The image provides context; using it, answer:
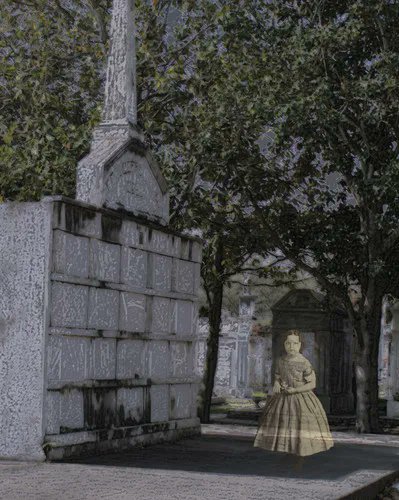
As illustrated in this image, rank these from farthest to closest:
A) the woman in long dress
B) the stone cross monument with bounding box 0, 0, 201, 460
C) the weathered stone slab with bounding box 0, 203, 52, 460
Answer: the woman in long dress < the stone cross monument with bounding box 0, 0, 201, 460 < the weathered stone slab with bounding box 0, 203, 52, 460

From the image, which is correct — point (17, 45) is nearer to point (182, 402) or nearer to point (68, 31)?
point (68, 31)

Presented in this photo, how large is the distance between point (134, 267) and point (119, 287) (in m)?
0.52

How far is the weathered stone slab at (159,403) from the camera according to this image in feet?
44.0

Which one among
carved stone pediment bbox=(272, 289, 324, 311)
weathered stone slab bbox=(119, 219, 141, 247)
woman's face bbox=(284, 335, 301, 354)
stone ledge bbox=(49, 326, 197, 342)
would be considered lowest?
woman's face bbox=(284, 335, 301, 354)

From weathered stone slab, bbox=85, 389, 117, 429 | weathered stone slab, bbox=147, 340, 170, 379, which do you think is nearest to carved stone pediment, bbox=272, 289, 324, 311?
weathered stone slab, bbox=147, 340, 170, 379

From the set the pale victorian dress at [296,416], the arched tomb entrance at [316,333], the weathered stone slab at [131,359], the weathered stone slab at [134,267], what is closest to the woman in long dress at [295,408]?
the pale victorian dress at [296,416]

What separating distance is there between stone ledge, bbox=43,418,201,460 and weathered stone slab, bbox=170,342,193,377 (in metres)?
0.67

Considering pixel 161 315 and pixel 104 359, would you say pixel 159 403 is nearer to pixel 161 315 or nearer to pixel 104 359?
pixel 161 315

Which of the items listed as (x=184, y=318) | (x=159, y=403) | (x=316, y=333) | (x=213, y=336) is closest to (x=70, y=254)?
(x=159, y=403)

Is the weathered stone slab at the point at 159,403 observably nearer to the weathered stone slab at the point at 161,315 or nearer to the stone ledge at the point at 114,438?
the stone ledge at the point at 114,438

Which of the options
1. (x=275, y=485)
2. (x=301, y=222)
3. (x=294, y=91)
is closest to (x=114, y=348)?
(x=275, y=485)

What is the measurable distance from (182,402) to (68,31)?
876cm

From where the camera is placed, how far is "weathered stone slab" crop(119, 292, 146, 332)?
12609 millimetres

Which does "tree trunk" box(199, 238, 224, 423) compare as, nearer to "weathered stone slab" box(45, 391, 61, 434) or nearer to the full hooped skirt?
the full hooped skirt
